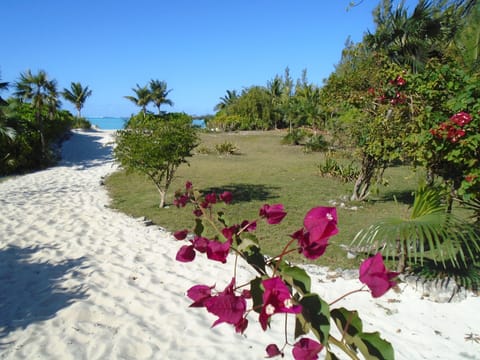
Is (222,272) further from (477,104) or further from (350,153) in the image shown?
(350,153)

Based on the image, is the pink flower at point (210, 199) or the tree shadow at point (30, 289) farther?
the tree shadow at point (30, 289)

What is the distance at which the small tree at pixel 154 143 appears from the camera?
254 inches

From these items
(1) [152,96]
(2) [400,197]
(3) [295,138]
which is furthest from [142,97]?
(2) [400,197]

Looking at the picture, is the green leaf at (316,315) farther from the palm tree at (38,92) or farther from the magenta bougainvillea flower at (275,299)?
the palm tree at (38,92)

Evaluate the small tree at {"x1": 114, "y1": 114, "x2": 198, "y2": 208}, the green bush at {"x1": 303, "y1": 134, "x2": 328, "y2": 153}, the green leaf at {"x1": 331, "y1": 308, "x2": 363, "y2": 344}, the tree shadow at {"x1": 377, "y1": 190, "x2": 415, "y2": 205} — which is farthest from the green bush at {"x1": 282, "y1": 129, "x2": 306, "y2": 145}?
the green leaf at {"x1": 331, "y1": 308, "x2": 363, "y2": 344}

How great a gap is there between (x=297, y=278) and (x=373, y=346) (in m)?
0.20

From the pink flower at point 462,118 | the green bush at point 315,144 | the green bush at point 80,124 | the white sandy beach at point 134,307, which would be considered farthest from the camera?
the green bush at point 80,124

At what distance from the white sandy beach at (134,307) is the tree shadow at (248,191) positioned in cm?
299

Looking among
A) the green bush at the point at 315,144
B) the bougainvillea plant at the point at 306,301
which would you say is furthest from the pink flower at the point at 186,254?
the green bush at the point at 315,144

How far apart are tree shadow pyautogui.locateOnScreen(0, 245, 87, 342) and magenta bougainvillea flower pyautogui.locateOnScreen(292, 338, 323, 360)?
2.64 m

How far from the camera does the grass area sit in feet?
17.7

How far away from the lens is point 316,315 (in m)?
0.64

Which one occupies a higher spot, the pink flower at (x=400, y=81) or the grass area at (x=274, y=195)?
the pink flower at (x=400, y=81)

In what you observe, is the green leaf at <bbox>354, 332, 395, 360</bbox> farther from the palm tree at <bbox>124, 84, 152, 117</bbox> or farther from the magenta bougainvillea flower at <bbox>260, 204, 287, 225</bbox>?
the palm tree at <bbox>124, 84, 152, 117</bbox>
